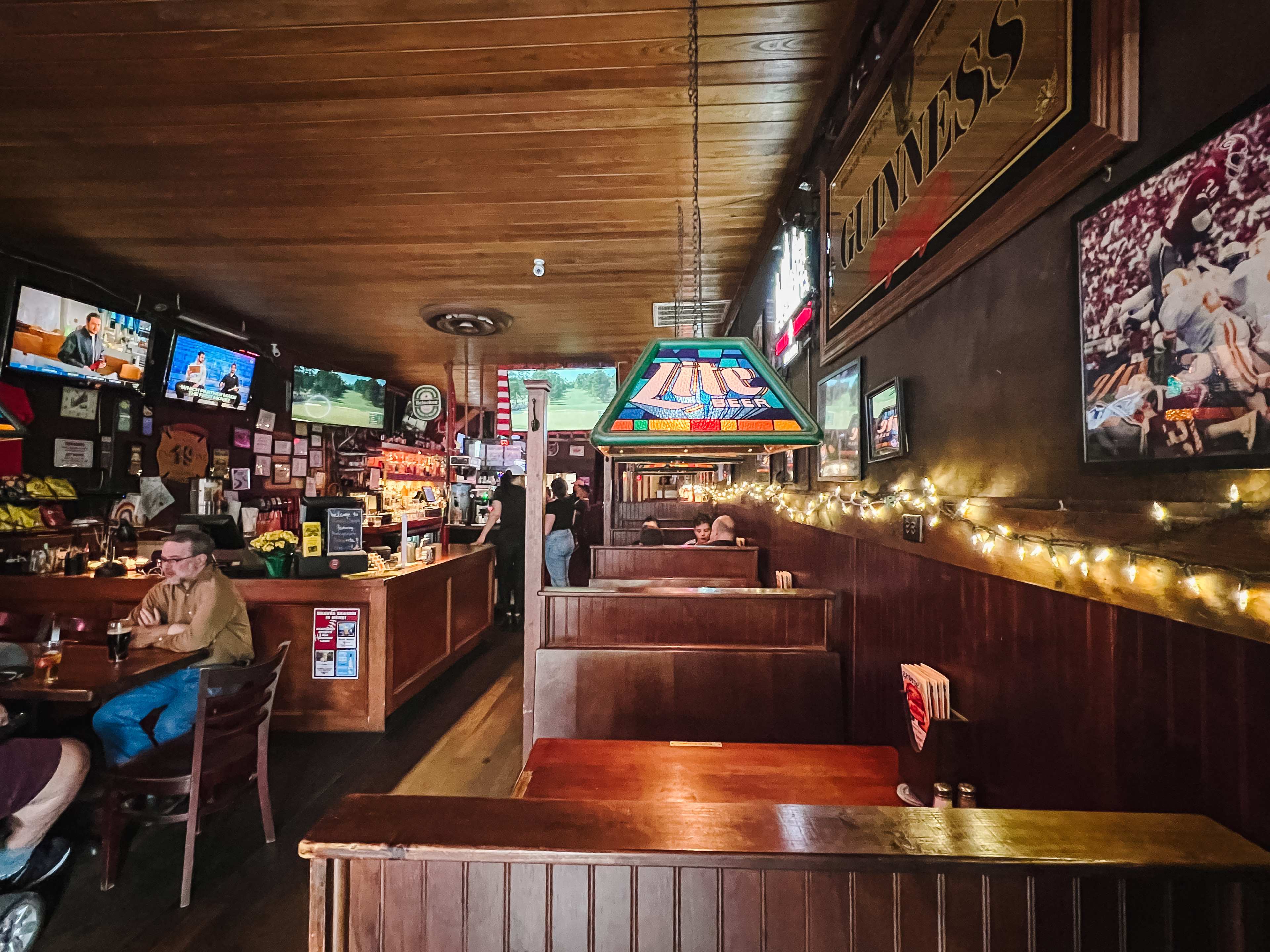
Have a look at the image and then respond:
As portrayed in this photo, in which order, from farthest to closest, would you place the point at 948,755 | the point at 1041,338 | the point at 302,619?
1. the point at 302,619
2. the point at 948,755
3. the point at 1041,338

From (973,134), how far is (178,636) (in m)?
3.78

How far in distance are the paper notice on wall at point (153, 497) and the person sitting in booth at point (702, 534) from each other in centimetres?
478

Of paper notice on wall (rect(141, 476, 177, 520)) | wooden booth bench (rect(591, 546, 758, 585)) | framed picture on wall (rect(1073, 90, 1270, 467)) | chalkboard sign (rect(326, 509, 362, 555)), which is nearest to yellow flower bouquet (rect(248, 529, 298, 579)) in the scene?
chalkboard sign (rect(326, 509, 362, 555))

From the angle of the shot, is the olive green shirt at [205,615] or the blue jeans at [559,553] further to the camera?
the blue jeans at [559,553]

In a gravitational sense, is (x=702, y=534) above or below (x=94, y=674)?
above

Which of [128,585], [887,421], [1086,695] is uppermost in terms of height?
[887,421]

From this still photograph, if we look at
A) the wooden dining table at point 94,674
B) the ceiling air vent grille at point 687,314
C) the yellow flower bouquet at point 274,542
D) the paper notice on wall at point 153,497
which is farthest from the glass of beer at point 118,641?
the ceiling air vent grille at point 687,314

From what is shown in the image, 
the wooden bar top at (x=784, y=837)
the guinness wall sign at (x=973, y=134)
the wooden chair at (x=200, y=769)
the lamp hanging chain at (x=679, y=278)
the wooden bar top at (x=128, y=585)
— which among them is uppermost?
the lamp hanging chain at (x=679, y=278)

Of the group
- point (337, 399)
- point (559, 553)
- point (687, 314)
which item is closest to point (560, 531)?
point (559, 553)

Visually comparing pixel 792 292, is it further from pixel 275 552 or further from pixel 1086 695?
pixel 275 552

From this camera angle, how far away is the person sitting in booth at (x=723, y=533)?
5137 mm

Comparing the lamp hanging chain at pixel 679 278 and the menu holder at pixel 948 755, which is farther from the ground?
the lamp hanging chain at pixel 679 278

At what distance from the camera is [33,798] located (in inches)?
81.6

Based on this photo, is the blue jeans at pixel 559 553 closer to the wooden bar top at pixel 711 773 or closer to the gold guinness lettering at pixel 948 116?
the wooden bar top at pixel 711 773
